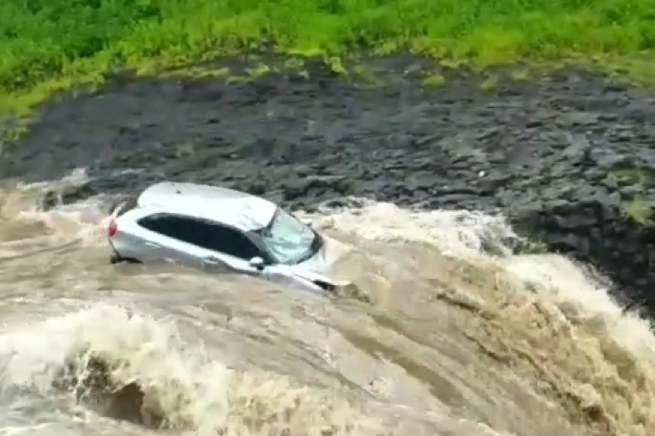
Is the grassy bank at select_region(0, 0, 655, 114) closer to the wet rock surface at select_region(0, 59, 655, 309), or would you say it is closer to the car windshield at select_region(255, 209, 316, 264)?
the wet rock surface at select_region(0, 59, 655, 309)

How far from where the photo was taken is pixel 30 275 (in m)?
15.7

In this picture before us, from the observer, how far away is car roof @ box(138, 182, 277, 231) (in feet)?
49.7

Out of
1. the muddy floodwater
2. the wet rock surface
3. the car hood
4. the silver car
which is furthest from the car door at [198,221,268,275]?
the wet rock surface

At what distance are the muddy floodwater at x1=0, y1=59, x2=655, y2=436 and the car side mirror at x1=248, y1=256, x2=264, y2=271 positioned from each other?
240mm

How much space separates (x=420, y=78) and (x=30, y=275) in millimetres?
10136

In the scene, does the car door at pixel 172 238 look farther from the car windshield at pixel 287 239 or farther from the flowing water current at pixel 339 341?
the car windshield at pixel 287 239

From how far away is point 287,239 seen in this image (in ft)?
49.7

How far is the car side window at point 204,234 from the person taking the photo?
15.0m

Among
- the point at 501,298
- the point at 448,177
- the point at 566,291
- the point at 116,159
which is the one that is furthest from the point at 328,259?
the point at 116,159

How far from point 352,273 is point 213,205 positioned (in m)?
2.06

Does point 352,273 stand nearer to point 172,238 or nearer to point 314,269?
point 314,269

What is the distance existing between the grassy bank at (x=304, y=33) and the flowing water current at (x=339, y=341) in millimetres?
7340

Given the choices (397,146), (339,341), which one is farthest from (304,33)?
(339,341)

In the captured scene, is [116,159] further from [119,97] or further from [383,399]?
[383,399]
